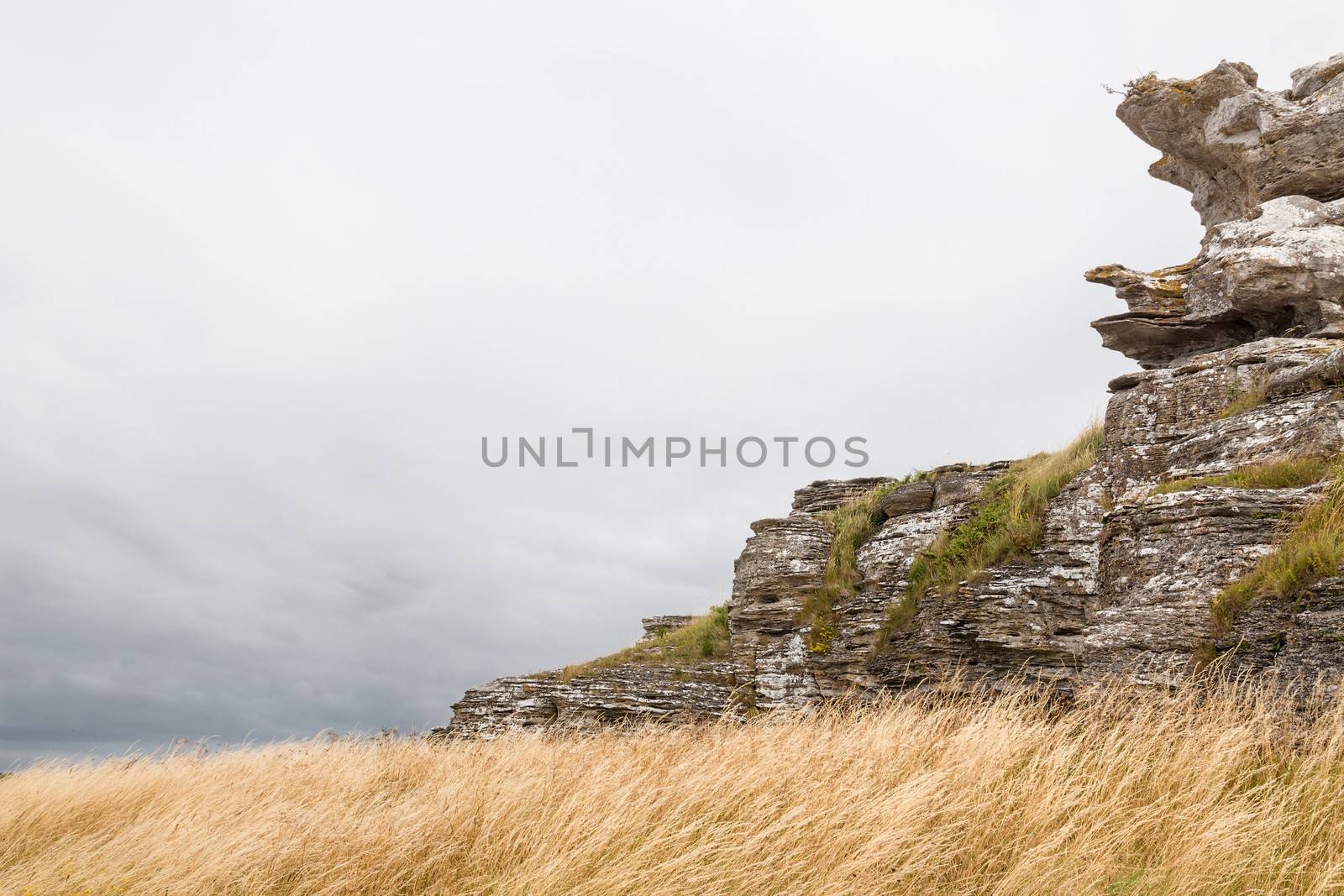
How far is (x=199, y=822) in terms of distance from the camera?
828cm

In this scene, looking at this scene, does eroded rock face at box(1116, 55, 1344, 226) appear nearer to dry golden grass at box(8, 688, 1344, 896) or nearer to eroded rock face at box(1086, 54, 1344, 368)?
eroded rock face at box(1086, 54, 1344, 368)

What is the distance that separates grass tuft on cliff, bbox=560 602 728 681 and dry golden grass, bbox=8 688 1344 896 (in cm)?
1214

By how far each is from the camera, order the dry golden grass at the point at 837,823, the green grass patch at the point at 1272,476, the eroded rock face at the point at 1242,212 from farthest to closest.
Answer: the eroded rock face at the point at 1242,212, the green grass patch at the point at 1272,476, the dry golden grass at the point at 837,823

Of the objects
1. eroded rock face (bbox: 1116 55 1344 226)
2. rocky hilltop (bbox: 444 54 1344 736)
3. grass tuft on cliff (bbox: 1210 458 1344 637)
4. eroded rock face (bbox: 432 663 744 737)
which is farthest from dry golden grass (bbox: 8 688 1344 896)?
eroded rock face (bbox: 1116 55 1344 226)

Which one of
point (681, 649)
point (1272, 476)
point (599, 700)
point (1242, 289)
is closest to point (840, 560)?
point (681, 649)

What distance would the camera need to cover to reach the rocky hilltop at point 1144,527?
9.66 meters

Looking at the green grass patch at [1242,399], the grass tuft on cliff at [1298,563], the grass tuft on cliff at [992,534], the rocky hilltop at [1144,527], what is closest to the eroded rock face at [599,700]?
the rocky hilltop at [1144,527]

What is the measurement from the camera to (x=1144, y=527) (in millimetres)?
11258

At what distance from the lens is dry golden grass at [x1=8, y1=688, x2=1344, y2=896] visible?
580cm

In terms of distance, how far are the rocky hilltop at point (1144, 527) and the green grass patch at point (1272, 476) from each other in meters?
0.04

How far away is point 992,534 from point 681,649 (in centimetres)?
891

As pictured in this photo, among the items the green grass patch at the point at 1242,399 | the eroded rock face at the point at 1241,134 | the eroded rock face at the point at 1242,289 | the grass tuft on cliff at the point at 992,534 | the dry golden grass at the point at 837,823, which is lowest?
the dry golden grass at the point at 837,823

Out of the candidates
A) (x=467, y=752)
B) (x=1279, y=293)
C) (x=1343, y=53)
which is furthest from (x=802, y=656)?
(x=1343, y=53)

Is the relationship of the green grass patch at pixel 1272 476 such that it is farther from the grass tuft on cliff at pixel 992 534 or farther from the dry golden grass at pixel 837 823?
the dry golden grass at pixel 837 823
